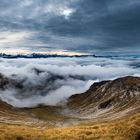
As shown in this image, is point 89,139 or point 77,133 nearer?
point 89,139

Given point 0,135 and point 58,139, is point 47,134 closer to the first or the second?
point 58,139

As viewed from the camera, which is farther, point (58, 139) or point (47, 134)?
point (47, 134)

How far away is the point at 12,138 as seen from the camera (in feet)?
209

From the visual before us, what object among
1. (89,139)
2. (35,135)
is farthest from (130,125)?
(35,135)

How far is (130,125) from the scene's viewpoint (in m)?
67.8

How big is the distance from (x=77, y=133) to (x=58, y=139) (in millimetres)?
5304

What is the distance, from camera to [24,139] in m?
64.6

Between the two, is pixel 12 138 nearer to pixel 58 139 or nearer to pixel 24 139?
pixel 24 139

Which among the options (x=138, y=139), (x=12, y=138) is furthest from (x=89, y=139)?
(x=12, y=138)

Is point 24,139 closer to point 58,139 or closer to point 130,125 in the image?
point 58,139

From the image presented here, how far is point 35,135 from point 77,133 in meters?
8.76

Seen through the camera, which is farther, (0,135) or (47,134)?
(47,134)

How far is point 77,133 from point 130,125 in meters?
11.1

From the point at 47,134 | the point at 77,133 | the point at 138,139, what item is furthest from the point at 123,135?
the point at 47,134
